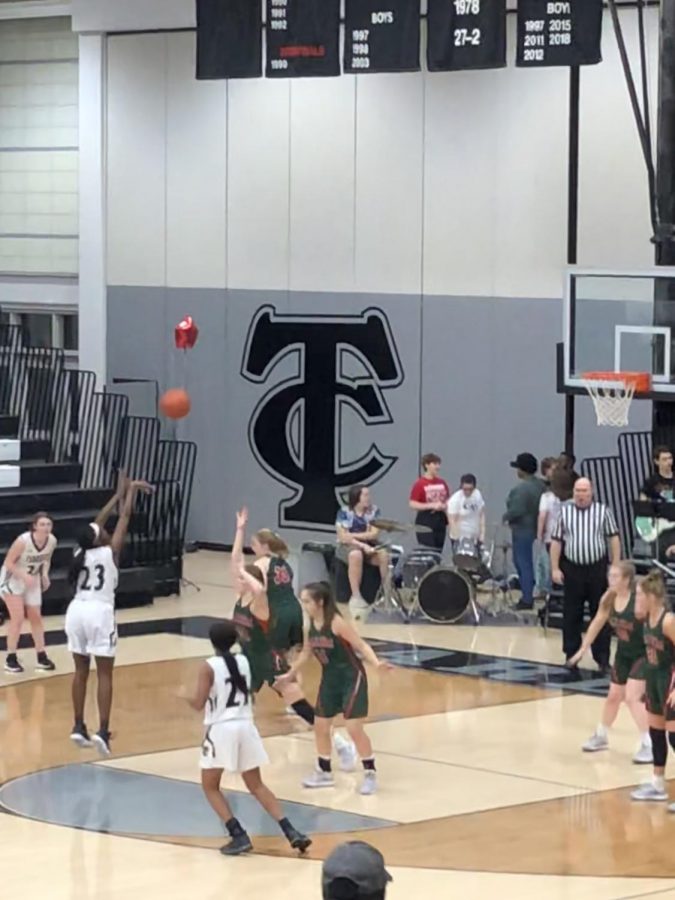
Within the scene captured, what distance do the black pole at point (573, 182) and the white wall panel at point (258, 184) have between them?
446 centimetres

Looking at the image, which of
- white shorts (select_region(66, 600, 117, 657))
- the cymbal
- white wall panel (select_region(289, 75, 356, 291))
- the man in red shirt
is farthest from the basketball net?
white shorts (select_region(66, 600, 117, 657))

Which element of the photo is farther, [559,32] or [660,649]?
[559,32]

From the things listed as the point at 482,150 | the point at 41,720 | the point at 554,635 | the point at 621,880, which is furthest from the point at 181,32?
the point at 621,880

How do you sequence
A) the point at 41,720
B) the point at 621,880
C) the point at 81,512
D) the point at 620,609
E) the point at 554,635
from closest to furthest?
the point at 621,880
the point at 620,609
the point at 41,720
the point at 554,635
the point at 81,512

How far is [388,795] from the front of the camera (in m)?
13.4

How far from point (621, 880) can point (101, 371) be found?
58.6 ft

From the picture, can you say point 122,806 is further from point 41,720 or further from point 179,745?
point 41,720

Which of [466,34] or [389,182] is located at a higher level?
[466,34]

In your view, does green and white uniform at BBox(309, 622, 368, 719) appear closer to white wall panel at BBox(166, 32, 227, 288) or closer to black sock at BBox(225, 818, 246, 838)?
black sock at BBox(225, 818, 246, 838)

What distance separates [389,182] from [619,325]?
648cm

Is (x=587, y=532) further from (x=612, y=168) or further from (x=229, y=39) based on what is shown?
(x=229, y=39)

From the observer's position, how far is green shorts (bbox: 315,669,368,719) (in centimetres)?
1353

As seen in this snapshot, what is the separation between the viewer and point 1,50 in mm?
28797

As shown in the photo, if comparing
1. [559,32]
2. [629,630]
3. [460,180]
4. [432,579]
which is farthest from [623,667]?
[460,180]
